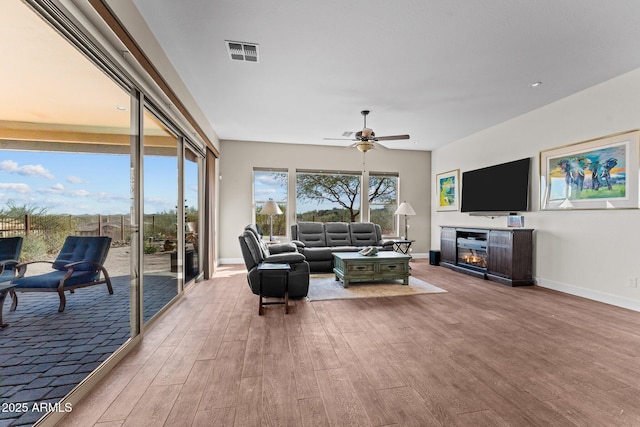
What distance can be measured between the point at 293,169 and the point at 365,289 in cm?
377

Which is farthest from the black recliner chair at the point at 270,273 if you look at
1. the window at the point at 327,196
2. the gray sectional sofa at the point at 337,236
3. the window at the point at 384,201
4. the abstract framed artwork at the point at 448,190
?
the abstract framed artwork at the point at 448,190

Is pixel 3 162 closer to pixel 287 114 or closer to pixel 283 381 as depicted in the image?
pixel 283 381

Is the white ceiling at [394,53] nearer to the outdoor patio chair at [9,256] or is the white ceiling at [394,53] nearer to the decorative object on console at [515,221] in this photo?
the decorative object on console at [515,221]

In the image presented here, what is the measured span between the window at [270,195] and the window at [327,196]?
349 millimetres

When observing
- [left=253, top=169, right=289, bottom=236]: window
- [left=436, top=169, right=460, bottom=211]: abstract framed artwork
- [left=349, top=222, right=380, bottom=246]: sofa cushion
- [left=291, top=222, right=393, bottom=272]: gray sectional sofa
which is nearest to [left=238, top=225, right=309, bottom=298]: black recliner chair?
[left=291, top=222, right=393, bottom=272]: gray sectional sofa

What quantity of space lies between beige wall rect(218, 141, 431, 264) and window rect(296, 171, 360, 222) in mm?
210

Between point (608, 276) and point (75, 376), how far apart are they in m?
5.62

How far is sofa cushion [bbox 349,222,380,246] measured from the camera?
6352 millimetres

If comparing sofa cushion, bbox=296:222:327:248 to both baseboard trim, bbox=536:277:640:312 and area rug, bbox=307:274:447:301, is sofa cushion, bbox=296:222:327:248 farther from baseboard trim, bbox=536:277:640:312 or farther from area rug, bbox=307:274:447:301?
baseboard trim, bbox=536:277:640:312

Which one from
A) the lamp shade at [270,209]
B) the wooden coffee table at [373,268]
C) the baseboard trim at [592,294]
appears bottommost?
the baseboard trim at [592,294]

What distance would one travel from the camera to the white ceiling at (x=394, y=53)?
2398mm

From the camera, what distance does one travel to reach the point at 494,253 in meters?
5.00

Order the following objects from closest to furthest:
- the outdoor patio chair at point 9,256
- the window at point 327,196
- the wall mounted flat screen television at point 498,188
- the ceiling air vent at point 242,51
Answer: the outdoor patio chair at point 9,256 < the ceiling air vent at point 242,51 < the wall mounted flat screen television at point 498,188 < the window at point 327,196

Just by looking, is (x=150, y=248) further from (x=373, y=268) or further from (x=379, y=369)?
(x=373, y=268)
